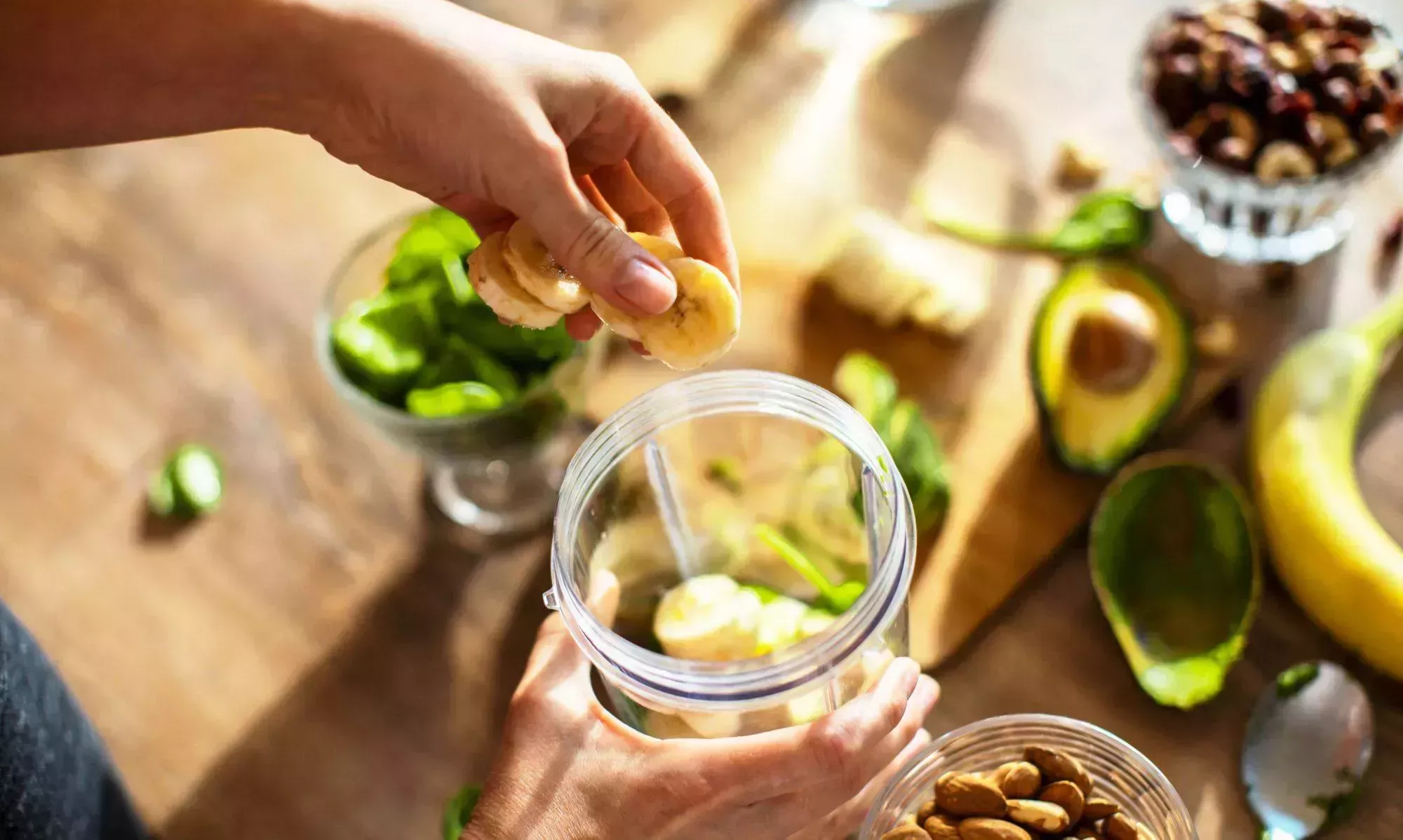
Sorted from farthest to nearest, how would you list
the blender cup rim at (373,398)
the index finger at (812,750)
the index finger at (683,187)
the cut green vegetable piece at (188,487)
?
the cut green vegetable piece at (188,487) → the blender cup rim at (373,398) → the index finger at (683,187) → the index finger at (812,750)

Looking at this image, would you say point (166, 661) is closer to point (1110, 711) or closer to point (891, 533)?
point (891, 533)

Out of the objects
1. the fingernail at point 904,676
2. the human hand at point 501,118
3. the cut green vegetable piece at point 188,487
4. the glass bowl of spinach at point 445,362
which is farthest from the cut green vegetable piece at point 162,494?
the fingernail at point 904,676

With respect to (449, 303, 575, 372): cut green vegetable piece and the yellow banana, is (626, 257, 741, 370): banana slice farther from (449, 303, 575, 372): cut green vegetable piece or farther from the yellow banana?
the yellow banana

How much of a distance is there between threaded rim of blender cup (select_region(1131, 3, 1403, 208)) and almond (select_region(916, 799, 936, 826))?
0.57 meters

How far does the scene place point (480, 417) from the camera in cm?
85

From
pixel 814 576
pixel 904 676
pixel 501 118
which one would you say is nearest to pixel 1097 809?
pixel 904 676

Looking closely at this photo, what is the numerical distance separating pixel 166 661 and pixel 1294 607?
86cm

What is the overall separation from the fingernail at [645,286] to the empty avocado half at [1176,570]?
16.0 inches

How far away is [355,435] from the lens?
1.03m

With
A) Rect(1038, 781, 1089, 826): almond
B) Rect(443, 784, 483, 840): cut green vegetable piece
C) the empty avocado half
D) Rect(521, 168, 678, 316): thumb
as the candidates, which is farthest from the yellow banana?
Rect(443, 784, 483, 840): cut green vegetable piece

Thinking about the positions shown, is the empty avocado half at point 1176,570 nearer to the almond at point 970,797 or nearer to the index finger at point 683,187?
the almond at point 970,797

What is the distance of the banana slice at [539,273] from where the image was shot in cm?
67

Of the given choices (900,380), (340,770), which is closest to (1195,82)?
(900,380)

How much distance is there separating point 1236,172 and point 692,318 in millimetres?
536
